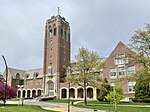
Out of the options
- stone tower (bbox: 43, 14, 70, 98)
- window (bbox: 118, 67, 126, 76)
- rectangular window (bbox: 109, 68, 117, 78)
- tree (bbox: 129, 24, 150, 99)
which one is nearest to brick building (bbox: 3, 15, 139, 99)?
stone tower (bbox: 43, 14, 70, 98)

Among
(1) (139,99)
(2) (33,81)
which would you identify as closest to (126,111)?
(1) (139,99)

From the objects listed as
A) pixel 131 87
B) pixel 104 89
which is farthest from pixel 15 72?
pixel 104 89

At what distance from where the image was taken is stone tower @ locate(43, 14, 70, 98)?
6919 centimetres

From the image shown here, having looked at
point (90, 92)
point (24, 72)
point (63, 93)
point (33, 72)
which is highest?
point (24, 72)

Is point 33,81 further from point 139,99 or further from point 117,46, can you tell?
point 139,99

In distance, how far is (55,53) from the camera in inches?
2766

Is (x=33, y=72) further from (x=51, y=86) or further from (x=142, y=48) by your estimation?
(x=142, y=48)

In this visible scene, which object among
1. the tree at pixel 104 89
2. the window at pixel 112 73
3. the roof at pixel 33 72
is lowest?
the tree at pixel 104 89

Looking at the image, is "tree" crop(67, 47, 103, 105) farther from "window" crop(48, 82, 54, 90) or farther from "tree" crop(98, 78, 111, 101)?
"window" crop(48, 82, 54, 90)

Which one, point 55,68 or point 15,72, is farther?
point 15,72

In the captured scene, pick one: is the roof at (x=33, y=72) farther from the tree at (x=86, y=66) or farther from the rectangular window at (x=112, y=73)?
the tree at (x=86, y=66)

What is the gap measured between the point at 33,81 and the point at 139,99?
48.6 metres

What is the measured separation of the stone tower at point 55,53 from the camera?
227 feet

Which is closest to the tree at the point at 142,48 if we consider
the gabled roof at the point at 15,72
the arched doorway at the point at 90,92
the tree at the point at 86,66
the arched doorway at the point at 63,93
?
the tree at the point at 86,66
